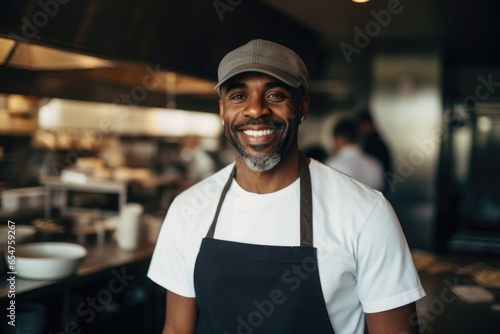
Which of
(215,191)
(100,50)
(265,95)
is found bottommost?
(215,191)

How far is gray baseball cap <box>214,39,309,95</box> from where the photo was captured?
4.90 ft

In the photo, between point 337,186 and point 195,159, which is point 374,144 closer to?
point 195,159

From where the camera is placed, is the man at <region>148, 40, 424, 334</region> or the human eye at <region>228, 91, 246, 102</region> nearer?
the man at <region>148, 40, 424, 334</region>

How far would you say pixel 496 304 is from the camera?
248cm

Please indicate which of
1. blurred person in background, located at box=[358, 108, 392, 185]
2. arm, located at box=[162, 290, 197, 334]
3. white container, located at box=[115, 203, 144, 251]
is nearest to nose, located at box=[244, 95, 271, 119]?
arm, located at box=[162, 290, 197, 334]

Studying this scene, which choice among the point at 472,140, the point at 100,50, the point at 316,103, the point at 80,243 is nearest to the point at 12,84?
the point at 100,50

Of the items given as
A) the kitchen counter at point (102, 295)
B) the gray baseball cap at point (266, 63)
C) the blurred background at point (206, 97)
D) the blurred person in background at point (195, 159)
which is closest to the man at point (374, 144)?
the blurred background at point (206, 97)

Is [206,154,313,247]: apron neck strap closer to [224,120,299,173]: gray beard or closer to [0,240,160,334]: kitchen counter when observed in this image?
[224,120,299,173]: gray beard

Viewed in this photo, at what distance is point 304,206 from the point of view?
1540 mm

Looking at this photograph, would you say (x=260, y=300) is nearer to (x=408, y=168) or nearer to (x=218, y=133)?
(x=408, y=168)

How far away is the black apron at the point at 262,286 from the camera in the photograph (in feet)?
4.81

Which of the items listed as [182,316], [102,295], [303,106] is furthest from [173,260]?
[102,295]

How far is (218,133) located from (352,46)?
2.21m

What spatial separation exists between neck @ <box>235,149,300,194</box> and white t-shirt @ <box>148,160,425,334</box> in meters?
0.02
